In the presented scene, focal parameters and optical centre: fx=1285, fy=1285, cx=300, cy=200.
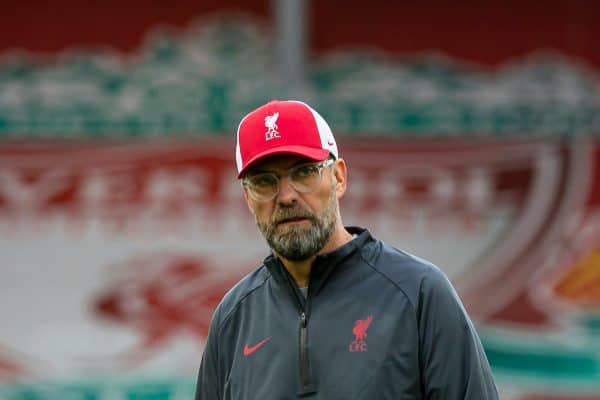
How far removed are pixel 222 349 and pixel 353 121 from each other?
5525 mm

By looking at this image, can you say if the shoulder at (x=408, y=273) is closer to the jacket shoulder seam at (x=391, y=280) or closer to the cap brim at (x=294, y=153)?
the jacket shoulder seam at (x=391, y=280)

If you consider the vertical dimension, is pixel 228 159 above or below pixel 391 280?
above

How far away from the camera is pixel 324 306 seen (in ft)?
8.11

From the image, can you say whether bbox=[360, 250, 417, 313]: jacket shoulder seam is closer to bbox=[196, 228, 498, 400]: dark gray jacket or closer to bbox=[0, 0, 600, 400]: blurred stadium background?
bbox=[196, 228, 498, 400]: dark gray jacket

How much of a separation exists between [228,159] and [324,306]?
18.5 feet

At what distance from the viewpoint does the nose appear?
2.44 meters

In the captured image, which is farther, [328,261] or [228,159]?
[228,159]

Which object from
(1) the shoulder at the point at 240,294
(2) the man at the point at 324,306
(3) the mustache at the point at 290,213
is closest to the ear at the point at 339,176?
(2) the man at the point at 324,306

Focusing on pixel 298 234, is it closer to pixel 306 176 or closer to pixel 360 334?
pixel 306 176

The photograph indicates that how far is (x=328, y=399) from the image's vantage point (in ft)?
7.83

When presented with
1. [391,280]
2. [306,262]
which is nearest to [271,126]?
[306,262]

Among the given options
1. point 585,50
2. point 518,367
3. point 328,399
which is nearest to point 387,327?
point 328,399

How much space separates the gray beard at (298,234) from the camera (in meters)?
2.45

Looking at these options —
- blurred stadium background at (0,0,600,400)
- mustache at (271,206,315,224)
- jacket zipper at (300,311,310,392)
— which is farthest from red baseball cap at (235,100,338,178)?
blurred stadium background at (0,0,600,400)
